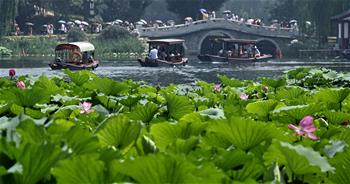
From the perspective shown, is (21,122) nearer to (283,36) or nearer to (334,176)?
(334,176)

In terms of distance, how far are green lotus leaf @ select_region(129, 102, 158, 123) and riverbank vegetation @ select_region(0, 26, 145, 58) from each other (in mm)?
46186

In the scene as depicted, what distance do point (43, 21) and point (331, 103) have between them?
57.1 metres

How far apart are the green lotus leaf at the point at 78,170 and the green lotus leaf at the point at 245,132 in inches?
19.6

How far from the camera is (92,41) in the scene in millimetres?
51625

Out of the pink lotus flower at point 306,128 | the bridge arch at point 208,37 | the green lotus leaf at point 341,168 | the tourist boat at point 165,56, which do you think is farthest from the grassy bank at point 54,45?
the green lotus leaf at point 341,168

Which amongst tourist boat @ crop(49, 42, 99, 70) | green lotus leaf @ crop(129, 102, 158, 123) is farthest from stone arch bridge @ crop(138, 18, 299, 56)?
green lotus leaf @ crop(129, 102, 158, 123)

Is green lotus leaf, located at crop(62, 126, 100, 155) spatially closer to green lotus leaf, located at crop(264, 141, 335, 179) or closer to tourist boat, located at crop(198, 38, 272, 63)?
green lotus leaf, located at crop(264, 141, 335, 179)

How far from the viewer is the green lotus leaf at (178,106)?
2.70 meters

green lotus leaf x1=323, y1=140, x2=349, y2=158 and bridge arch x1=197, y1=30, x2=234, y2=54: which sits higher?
bridge arch x1=197, y1=30, x2=234, y2=54

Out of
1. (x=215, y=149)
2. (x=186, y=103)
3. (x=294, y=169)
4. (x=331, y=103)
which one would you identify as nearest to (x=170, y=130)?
(x=215, y=149)

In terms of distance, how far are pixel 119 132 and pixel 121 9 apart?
6163cm

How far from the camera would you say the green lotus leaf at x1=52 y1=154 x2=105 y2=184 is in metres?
1.17

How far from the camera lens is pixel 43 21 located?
192 ft

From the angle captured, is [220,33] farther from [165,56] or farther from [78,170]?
[78,170]
